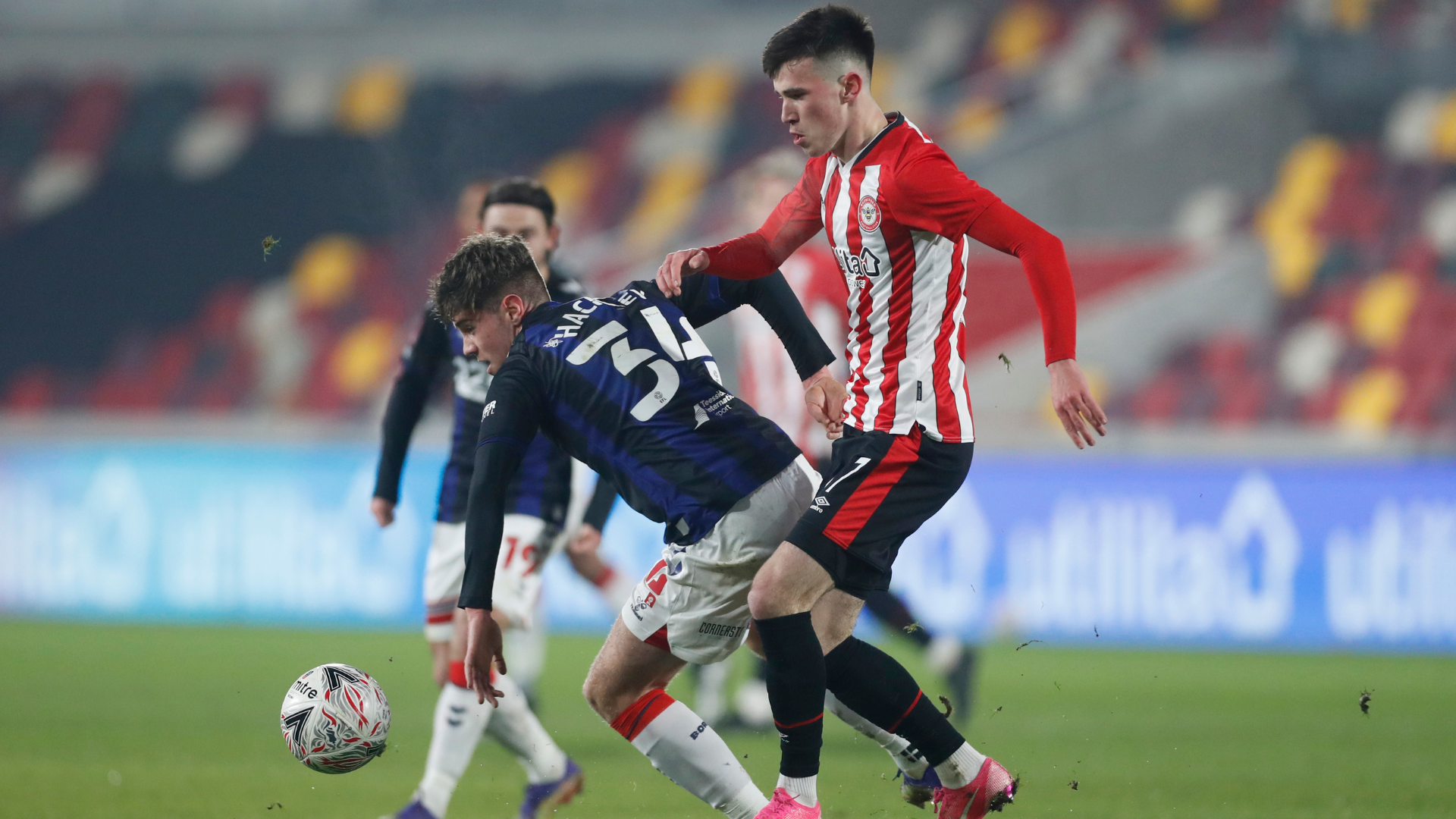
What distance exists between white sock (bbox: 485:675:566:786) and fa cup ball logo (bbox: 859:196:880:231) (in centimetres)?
193

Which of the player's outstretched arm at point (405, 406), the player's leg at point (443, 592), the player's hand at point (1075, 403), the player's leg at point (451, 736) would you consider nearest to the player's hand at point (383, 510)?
the player's outstretched arm at point (405, 406)

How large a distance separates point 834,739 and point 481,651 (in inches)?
137

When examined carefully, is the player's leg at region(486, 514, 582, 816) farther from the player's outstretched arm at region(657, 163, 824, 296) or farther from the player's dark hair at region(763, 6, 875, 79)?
the player's dark hair at region(763, 6, 875, 79)

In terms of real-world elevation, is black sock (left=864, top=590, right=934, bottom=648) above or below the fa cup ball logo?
below

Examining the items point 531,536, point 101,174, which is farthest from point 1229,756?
point 101,174

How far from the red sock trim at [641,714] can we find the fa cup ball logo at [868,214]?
1.34m

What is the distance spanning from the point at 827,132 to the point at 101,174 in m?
18.0

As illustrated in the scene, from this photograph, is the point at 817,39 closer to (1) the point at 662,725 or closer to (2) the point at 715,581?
(2) the point at 715,581

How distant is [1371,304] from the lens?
14094 mm

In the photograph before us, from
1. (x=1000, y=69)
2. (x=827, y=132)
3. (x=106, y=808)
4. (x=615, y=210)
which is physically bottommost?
(x=106, y=808)

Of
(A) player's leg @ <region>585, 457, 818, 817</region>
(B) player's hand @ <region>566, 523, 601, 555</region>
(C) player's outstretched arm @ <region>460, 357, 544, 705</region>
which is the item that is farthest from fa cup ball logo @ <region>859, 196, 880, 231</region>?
(B) player's hand @ <region>566, 523, 601, 555</region>

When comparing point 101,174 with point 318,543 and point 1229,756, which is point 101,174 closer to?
point 318,543

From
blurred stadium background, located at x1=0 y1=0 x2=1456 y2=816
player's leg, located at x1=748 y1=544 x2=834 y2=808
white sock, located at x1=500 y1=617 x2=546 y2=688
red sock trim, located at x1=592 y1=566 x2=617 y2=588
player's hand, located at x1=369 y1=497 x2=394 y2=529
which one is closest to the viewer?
player's leg, located at x1=748 y1=544 x2=834 y2=808

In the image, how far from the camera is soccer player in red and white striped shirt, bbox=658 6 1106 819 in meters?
3.94
